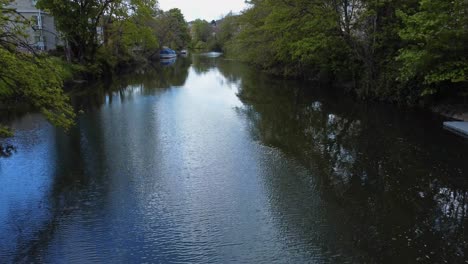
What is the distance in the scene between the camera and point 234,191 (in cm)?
836

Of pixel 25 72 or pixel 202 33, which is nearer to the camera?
pixel 25 72

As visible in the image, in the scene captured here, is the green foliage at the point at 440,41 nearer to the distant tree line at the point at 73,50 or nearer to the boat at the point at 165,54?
the distant tree line at the point at 73,50

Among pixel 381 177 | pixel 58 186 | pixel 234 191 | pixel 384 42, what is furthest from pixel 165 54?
pixel 234 191

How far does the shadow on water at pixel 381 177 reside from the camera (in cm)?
640

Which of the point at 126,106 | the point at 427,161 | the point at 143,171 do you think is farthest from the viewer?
the point at 126,106

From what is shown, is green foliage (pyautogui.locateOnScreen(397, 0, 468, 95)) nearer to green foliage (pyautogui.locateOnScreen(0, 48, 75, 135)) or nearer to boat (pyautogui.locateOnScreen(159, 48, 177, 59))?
green foliage (pyautogui.locateOnScreen(0, 48, 75, 135))

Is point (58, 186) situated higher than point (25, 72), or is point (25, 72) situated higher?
point (25, 72)

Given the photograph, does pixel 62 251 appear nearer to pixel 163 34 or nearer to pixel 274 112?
pixel 274 112

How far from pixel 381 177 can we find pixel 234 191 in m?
3.50

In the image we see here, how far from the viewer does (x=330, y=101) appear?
2062cm

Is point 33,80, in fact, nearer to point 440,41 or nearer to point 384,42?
point 440,41

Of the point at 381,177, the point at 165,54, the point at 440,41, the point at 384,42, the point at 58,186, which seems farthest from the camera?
the point at 165,54

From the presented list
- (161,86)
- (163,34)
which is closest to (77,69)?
(161,86)

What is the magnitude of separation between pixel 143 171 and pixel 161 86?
19374 mm
